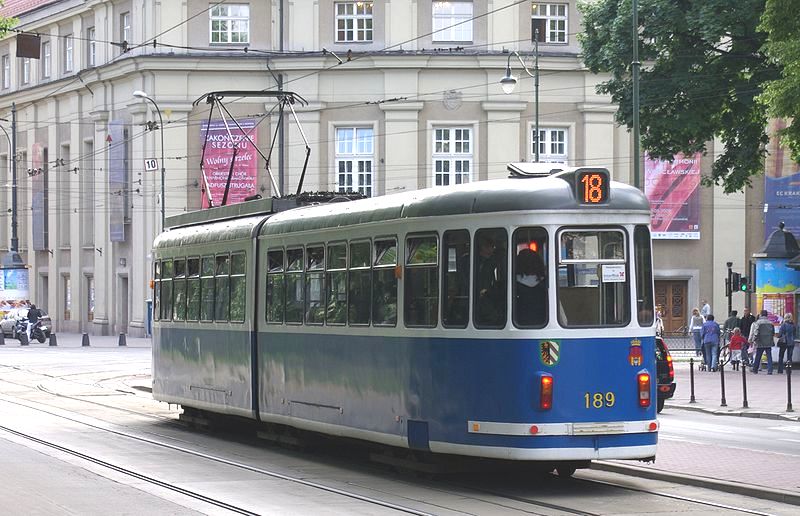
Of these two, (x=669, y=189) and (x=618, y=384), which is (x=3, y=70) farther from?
(x=618, y=384)

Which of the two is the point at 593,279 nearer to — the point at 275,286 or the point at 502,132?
the point at 275,286

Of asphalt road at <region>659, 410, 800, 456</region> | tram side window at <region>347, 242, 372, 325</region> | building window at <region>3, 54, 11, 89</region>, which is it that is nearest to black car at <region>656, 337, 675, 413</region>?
asphalt road at <region>659, 410, 800, 456</region>

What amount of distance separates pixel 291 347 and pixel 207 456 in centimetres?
166

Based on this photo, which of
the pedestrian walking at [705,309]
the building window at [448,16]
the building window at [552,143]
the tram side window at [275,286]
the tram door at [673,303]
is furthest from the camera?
the building window at [448,16]

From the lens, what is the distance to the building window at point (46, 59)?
7194 centimetres

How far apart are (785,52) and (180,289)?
9.21 m

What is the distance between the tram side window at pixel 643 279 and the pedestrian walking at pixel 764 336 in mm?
24093

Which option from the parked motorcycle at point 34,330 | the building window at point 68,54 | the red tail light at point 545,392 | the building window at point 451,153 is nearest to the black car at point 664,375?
the red tail light at point 545,392

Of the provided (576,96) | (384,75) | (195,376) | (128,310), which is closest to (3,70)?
(128,310)

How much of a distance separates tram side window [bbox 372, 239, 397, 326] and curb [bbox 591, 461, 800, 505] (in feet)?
9.79

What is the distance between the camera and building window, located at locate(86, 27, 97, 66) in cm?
6689

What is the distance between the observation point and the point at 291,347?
17734 mm

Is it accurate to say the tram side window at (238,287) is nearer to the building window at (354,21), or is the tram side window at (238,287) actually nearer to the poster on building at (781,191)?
the poster on building at (781,191)

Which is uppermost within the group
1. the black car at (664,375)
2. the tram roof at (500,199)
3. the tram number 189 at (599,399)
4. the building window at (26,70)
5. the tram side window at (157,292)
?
the building window at (26,70)
